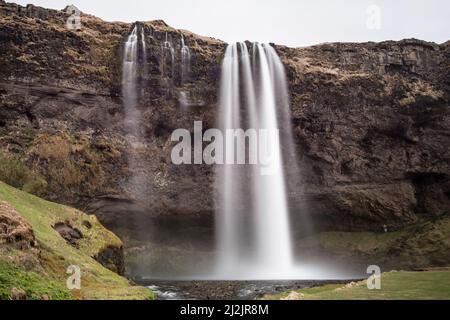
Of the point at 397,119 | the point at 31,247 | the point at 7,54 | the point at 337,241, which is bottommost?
the point at 31,247

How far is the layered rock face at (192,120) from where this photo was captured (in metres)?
43.2

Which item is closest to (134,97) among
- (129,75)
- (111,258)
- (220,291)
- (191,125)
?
(129,75)

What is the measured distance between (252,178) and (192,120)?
30.0ft

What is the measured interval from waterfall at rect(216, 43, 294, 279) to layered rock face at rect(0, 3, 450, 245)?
1.43 m

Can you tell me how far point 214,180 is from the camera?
159ft

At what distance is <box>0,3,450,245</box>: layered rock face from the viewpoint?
43188 mm

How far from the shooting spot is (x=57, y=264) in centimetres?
1695

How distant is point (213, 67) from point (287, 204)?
55.9 feet

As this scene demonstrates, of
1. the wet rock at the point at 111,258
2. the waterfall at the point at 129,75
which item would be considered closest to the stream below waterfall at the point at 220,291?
the wet rock at the point at 111,258

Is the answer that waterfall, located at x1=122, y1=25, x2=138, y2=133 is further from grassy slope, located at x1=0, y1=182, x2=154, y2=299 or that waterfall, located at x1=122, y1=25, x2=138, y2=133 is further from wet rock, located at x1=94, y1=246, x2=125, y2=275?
wet rock, located at x1=94, y1=246, x2=125, y2=275

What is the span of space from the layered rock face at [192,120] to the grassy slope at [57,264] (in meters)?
15.8

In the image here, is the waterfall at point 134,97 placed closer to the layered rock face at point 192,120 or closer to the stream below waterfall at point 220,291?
the layered rock face at point 192,120

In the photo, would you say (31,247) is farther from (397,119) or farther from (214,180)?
(397,119)
